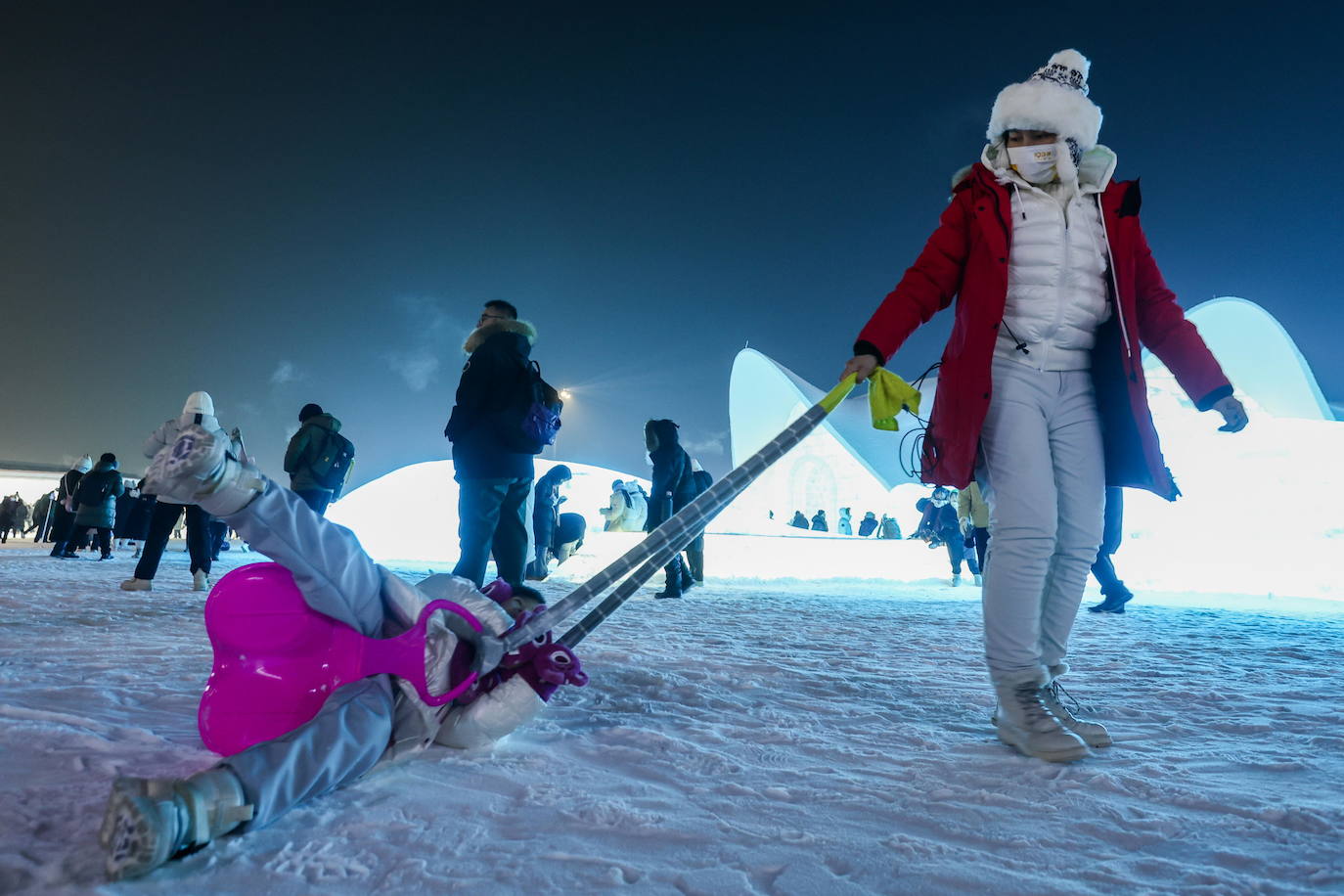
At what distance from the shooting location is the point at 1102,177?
2.05m

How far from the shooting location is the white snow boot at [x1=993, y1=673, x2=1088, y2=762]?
5.28 ft

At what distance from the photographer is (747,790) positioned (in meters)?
1.40

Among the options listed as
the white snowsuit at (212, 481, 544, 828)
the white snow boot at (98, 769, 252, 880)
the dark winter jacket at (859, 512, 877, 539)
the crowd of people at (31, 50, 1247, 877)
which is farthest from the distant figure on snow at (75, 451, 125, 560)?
the dark winter jacket at (859, 512, 877, 539)

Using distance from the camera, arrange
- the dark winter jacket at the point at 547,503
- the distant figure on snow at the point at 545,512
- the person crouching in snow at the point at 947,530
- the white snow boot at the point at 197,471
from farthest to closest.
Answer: the person crouching in snow at the point at 947,530 < the dark winter jacket at the point at 547,503 < the distant figure on snow at the point at 545,512 < the white snow boot at the point at 197,471

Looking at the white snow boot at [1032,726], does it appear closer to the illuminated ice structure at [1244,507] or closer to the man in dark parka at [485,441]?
the illuminated ice structure at [1244,507]

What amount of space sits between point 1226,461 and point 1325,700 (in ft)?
44.3

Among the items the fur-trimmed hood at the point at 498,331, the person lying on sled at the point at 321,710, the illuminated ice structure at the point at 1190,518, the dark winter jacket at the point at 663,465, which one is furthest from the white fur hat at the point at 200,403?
the illuminated ice structure at the point at 1190,518

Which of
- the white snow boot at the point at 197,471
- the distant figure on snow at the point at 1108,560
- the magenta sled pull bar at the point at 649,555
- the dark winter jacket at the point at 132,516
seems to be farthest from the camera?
the dark winter jacket at the point at 132,516

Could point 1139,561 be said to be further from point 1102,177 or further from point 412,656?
point 412,656

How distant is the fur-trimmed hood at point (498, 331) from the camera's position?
4.09 metres

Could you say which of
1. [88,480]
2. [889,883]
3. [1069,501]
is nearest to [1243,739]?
[1069,501]

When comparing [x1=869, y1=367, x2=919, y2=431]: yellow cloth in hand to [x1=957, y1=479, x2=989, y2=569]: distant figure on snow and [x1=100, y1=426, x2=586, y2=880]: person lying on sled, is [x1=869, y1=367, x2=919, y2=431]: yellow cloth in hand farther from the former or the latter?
[x1=957, y1=479, x2=989, y2=569]: distant figure on snow

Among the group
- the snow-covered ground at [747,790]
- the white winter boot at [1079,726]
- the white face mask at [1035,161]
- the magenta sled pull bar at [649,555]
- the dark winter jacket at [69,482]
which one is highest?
the white face mask at [1035,161]

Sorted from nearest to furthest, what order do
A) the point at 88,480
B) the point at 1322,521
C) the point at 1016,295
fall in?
the point at 1016,295 < the point at 88,480 < the point at 1322,521
